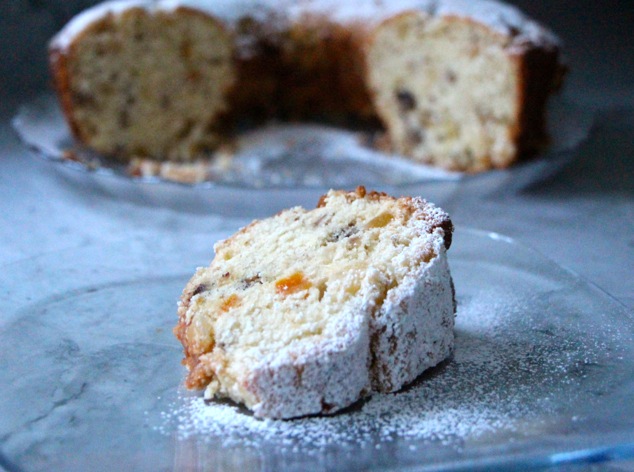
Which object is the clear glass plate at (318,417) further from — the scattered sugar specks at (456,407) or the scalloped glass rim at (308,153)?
the scalloped glass rim at (308,153)

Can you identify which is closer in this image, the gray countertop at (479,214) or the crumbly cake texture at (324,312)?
the crumbly cake texture at (324,312)

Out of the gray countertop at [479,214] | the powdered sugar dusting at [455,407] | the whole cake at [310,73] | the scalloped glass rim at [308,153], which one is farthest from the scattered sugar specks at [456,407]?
the whole cake at [310,73]

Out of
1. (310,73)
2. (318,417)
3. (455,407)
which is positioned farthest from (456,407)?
(310,73)

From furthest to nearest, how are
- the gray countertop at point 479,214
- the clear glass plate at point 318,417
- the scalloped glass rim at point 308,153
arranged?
the scalloped glass rim at point 308,153
the gray countertop at point 479,214
the clear glass plate at point 318,417

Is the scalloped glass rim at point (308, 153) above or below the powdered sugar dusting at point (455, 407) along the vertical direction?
below

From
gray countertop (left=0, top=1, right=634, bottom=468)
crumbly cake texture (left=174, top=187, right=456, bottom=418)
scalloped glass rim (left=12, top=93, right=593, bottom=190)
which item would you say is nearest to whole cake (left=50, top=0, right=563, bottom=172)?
scalloped glass rim (left=12, top=93, right=593, bottom=190)

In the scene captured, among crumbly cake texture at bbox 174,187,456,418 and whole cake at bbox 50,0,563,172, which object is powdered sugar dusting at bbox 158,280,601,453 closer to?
crumbly cake texture at bbox 174,187,456,418

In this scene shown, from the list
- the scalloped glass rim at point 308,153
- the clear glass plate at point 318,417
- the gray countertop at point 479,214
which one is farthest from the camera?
the scalloped glass rim at point 308,153
